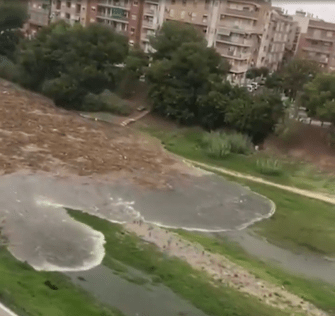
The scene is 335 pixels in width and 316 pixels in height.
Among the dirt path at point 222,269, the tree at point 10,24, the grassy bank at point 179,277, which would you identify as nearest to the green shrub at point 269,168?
the dirt path at point 222,269

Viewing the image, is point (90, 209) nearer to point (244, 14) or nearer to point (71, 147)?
point (71, 147)

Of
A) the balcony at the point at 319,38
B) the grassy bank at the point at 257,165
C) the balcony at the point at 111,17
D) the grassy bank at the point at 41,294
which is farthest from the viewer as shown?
the balcony at the point at 319,38

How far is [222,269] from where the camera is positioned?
12961 millimetres

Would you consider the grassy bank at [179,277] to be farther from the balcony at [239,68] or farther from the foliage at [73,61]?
the balcony at [239,68]

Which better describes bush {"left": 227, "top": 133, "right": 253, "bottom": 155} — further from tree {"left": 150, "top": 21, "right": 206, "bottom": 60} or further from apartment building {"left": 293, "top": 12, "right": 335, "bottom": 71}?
apartment building {"left": 293, "top": 12, "right": 335, "bottom": 71}

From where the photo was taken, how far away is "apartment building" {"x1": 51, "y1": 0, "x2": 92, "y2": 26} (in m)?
43.7

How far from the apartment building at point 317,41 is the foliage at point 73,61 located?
76.2 feet

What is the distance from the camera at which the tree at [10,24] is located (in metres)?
35.4

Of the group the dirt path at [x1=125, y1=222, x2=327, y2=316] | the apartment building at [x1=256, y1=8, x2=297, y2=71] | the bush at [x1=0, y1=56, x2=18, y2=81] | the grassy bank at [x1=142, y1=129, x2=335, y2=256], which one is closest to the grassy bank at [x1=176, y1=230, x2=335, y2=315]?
the dirt path at [x1=125, y1=222, x2=327, y2=316]

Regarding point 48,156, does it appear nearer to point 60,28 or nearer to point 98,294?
point 98,294

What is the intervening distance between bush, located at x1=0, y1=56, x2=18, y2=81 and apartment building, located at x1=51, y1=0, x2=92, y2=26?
11.1 m

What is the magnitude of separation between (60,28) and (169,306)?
22.8 m

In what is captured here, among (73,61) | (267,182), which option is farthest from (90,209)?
(73,61)

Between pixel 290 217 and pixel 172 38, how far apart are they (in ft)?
48.3
